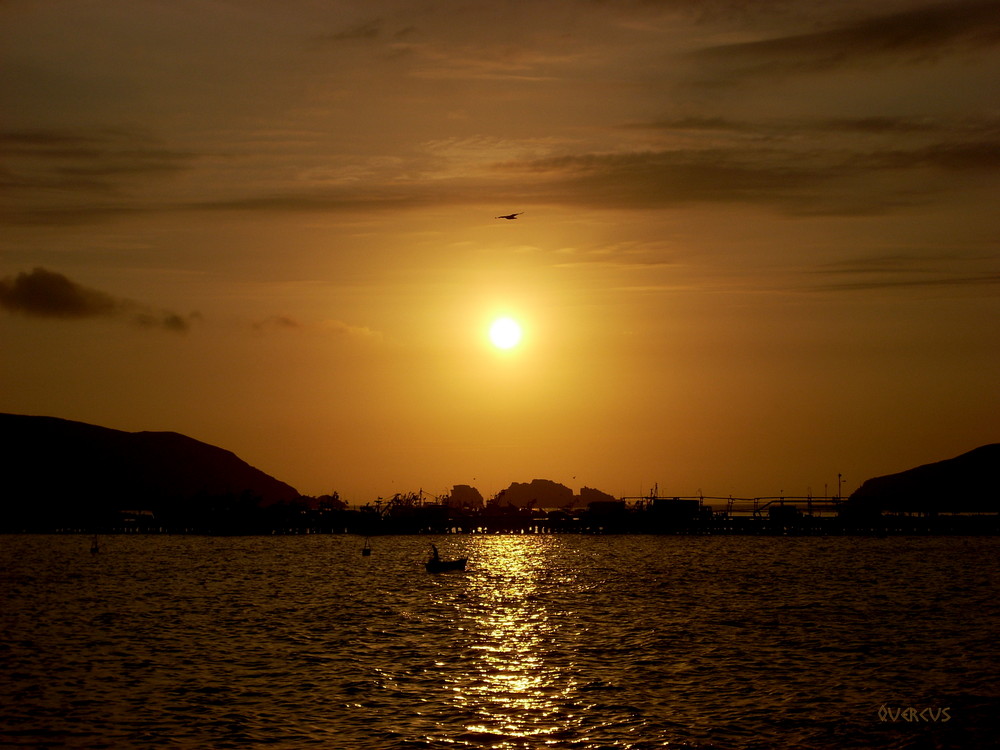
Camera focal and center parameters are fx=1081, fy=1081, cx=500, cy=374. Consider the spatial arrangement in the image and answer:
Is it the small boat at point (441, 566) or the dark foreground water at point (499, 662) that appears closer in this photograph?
the dark foreground water at point (499, 662)

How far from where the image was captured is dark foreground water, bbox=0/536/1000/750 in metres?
38.8

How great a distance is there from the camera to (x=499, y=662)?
2095 inches

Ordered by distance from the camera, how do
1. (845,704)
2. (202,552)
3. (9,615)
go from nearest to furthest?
(845,704)
(9,615)
(202,552)

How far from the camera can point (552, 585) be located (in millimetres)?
Answer: 101312

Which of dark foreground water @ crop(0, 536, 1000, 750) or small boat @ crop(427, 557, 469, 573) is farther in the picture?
small boat @ crop(427, 557, 469, 573)

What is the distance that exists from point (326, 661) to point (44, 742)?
18.3 meters

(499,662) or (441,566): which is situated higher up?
(441,566)

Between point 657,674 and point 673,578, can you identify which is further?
point 673,578

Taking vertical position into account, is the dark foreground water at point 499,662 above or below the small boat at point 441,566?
below

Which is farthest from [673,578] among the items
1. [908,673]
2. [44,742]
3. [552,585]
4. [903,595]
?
[44,742]

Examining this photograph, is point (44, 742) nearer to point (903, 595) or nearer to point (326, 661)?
point (326, 661)

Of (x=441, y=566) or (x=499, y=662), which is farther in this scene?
(x=441, y=566)

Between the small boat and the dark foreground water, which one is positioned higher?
the small boat

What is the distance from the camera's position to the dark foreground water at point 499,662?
127 ft
